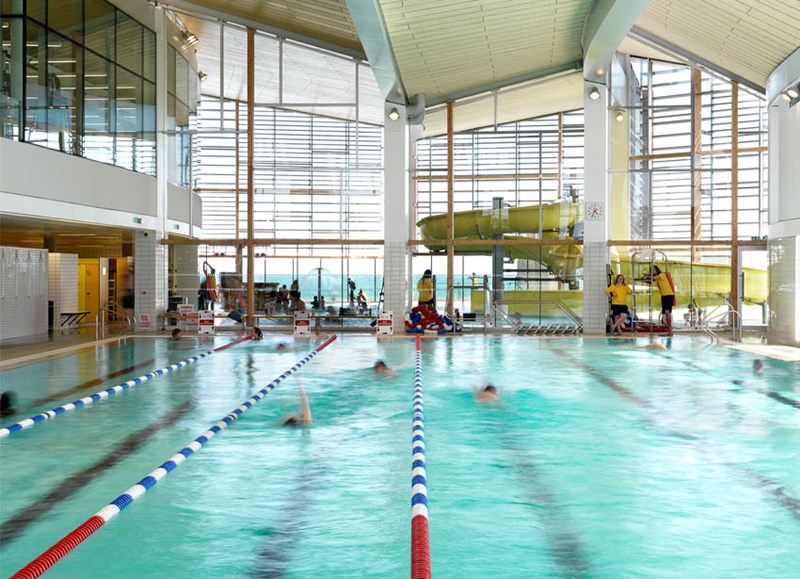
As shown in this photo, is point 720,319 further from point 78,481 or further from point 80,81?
point 78,481

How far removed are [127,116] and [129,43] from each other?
5.11 feet

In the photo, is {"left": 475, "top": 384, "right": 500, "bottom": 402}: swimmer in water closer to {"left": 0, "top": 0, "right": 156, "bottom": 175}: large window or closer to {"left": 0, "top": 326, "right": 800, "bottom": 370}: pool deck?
{"left": 0, "top": 326, "right": 800, "bottom": 370}: pool deck

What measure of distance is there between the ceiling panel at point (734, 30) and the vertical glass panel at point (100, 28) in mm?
10563

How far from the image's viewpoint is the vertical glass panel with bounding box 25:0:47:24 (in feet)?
44.2

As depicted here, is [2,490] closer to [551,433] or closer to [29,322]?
[551,433]

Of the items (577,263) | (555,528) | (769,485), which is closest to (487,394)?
(769,485)

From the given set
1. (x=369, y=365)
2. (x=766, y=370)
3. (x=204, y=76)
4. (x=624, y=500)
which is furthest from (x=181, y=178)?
(x=624, y=500)

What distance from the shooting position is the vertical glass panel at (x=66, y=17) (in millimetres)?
14195

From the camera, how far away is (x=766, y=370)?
38.8 ft

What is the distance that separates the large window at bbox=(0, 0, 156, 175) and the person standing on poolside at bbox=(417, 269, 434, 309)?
656cm

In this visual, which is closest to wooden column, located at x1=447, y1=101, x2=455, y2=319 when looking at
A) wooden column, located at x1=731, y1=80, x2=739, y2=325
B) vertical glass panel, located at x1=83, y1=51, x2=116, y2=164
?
wooden column, located at x1=731, y1=80, x2=739, y2=325

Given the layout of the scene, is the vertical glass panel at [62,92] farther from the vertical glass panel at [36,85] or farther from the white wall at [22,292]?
the white wall at [22,292]

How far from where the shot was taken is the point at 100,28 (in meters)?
16.0

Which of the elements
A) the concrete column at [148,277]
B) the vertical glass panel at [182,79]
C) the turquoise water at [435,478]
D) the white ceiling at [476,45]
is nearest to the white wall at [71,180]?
the concrete column at [148,277]
